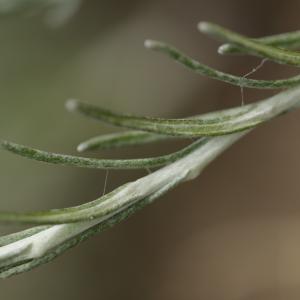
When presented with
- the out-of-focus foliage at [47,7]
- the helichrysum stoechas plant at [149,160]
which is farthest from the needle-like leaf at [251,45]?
the out-of-focus foliage at [47,7]

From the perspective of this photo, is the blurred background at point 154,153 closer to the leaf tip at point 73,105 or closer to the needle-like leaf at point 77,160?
the needle-like leaf at point 77,160

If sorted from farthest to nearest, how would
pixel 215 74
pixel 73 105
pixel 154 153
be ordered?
pixel 154 153 → pixel 215 74 → pixel 73 105

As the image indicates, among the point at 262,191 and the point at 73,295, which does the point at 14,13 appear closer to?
the point at 262,191

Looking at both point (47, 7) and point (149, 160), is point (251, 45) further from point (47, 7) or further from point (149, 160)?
point (47, 7)

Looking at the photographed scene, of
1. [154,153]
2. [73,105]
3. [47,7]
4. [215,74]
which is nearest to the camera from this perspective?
[73,105]

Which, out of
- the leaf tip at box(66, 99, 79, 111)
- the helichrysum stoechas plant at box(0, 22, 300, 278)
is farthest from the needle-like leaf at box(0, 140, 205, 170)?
the leaf tip at box(66, 99, 79, 111)

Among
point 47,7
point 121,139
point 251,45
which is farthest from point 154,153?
point 251,45

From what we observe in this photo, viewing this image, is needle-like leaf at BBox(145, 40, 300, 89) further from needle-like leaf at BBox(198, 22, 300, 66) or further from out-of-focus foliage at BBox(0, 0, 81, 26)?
out-of-focus foliage at BBox(0, 0, 81, 26)
